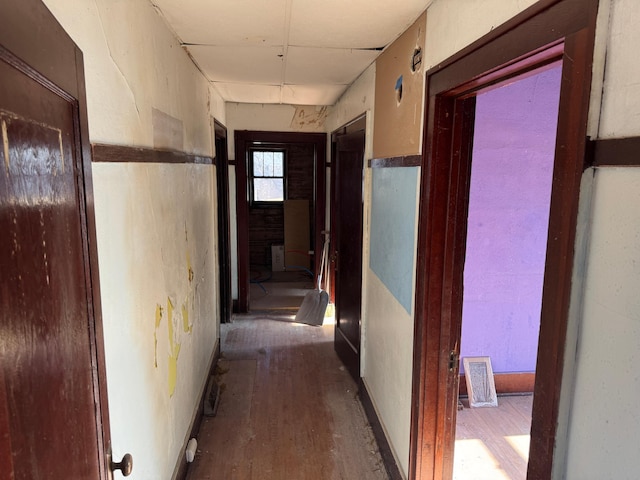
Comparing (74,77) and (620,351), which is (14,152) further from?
(620,351)

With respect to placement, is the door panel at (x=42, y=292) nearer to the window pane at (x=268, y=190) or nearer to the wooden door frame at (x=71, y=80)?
the wooden door frame at (x=71, y=80)

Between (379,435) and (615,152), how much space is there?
7.02ft

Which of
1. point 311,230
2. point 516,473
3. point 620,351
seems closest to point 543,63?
→ point 620,351

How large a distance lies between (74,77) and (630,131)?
1.06 metres

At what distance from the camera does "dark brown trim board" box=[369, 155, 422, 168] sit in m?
1.82

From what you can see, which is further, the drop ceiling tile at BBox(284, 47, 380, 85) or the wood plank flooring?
the drop ceiling tile at BBox(284, 47, 380, 85)

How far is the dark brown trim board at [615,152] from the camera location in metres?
0.72

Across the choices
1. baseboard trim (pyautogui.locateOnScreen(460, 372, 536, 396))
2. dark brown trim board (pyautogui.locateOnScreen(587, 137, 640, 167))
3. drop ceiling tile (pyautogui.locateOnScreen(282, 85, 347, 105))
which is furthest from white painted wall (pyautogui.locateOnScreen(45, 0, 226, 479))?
baseboard trim (pyautogui.locateOnScreen(460, 372, 536, 396))

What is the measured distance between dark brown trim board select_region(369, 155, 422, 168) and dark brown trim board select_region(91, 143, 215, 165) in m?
1.09

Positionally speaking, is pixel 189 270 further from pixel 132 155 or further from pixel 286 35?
pixel 286 35

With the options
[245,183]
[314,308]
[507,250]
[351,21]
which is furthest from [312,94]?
[314,308]

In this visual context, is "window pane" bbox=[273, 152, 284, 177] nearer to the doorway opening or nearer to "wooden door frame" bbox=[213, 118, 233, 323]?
"wooden door frame" bbox=[213, 118, 233, 323]

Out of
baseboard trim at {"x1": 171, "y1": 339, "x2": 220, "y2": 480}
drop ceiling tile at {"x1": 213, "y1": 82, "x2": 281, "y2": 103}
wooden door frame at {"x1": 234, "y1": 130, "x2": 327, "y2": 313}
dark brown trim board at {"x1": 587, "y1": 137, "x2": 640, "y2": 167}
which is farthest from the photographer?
wooden door frame at {"x1": 234, "y1": 130, "x2": 327, "y2": 313}

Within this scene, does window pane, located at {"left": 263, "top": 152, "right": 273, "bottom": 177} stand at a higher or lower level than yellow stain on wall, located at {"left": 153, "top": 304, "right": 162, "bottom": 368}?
higher
